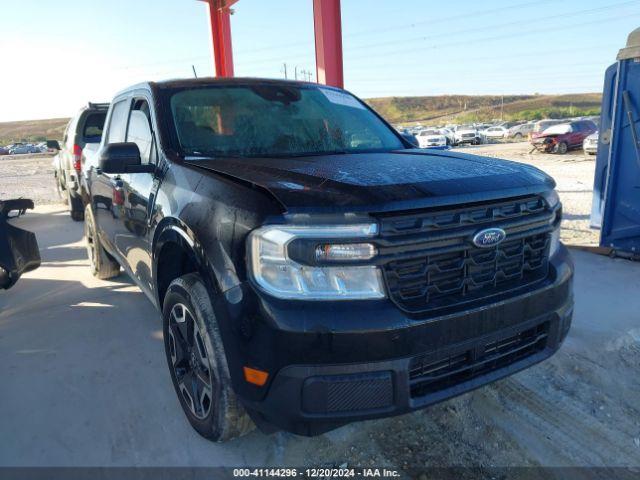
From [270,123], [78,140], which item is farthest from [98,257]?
[78,140]

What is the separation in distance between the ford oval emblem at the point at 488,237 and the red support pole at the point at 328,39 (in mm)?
6479

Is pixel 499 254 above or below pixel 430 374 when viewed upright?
above

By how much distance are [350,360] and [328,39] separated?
7.26 metres

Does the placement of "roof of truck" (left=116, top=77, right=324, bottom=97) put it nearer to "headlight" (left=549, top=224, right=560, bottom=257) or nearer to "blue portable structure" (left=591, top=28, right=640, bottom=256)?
"headlight" (left=549, top=224, right=560, bottom=257)

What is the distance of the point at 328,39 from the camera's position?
799cm

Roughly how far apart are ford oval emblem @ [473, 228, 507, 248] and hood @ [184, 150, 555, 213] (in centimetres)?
14

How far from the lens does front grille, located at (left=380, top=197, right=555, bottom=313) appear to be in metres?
1.84

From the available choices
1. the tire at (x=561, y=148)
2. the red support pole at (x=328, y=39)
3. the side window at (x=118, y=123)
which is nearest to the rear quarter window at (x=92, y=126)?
the red support pole at (x=328, y=39)

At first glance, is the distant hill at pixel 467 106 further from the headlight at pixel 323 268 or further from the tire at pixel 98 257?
the headlight at pixel 323 268

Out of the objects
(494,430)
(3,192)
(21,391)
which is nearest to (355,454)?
Result: (494,430)

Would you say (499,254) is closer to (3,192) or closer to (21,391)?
(21,391)

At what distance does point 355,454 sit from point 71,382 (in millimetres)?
1903

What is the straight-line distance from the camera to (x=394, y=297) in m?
1.86

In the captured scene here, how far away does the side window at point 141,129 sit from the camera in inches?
119
